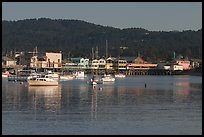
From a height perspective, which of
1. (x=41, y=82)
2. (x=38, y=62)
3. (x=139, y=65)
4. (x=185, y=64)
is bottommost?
(x=41, y=82)

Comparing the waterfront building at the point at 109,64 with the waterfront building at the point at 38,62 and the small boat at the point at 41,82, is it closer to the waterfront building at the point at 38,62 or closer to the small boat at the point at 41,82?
the waterfront building at the point at 38,62

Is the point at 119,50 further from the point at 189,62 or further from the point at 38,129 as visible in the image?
the point at 38,129

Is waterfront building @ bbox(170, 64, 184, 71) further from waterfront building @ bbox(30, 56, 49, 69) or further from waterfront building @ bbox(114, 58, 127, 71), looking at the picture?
waterfront building @ bbox(30, 56, 49, 69)

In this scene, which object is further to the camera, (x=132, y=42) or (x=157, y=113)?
(x=132, y=42)

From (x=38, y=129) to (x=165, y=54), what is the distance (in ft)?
433

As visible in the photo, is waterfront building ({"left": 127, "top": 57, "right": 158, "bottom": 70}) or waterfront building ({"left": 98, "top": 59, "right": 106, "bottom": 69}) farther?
waterfront building ({"left": 127, "top": 57, "right": 158, "bottom": 70})

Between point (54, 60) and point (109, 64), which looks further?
point (54, 60)

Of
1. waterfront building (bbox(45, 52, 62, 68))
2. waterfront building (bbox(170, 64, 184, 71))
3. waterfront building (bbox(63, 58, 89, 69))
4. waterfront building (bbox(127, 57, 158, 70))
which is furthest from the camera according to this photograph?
waterfront building (bbox(170, 64, 184, 71))

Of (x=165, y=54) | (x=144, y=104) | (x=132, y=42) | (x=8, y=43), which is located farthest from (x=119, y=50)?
(x=144, y=104)

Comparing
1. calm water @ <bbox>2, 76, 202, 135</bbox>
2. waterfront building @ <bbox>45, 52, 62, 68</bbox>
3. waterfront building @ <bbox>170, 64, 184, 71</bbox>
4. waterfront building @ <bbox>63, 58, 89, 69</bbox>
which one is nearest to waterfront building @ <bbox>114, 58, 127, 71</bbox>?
waterfront building @ <bbox>63, 58, 89, 69</bbox>

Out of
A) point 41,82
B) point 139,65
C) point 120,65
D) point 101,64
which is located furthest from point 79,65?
point 41,82

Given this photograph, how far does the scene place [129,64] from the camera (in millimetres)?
111438

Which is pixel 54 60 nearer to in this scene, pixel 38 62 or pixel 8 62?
pixel 38 62

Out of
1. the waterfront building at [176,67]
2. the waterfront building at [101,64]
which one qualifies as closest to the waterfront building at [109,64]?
the waterfront building at [101,64]
